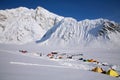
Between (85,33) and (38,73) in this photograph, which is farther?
(85,33)

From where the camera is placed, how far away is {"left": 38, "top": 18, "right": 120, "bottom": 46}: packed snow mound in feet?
309

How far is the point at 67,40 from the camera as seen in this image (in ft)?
327

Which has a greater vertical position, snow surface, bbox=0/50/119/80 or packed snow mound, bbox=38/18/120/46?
packed snow mound, bbox=38/18/120/46

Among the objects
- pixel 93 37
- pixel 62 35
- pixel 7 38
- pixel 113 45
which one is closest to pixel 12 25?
pixel 7 38

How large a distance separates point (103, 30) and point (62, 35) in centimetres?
2512

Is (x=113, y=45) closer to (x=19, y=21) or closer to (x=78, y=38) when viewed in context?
(x=78, y=38)

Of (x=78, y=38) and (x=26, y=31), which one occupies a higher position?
(x=26, y=31)

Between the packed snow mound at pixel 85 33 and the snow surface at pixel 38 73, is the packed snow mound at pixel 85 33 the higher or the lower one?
the higher one

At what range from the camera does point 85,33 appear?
100375mm

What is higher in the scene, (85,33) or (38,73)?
(85,33)

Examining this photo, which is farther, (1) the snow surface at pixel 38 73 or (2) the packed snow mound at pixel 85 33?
(2) the packed snow mound at pixel 85 33

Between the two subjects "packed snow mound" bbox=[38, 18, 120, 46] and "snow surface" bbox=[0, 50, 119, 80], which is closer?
"snow surface" bbox=[0, 50, 119, 80]

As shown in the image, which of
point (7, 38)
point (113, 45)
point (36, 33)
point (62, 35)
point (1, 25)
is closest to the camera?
point (113, 45)

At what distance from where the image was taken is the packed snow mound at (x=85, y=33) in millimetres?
94062
